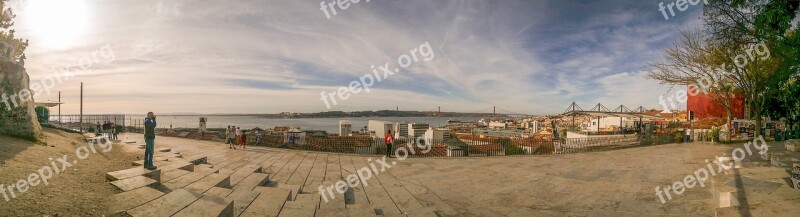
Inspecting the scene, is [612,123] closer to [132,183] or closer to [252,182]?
[252,182]

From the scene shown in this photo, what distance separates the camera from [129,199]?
464cm

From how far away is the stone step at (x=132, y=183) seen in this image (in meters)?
5.24

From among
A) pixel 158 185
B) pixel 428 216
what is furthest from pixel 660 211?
pixel 158 185

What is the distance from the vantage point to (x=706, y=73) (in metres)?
20.4

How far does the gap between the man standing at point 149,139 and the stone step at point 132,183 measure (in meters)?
1.11

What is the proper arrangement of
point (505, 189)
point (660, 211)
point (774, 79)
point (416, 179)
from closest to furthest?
point (660, 211) → point (505, 189) → point (416, 179) → point (774, 79)

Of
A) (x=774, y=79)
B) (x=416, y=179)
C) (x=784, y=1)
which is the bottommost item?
(x=416, y=179)

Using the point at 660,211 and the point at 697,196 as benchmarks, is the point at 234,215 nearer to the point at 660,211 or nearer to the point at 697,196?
the point at 660,211

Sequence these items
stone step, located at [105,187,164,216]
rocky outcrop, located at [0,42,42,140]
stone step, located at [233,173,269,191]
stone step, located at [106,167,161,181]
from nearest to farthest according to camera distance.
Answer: stone step, located at [105,187,164,216]
stone step, located at [106,167,161,181]
stone step, located at [233,173,269,191]
rocky outcrop, located at [0,42,42,140]

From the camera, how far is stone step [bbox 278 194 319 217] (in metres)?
5.04

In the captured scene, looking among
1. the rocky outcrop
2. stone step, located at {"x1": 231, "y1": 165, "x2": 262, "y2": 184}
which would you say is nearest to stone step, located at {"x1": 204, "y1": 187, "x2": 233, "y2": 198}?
stone step, located at {"x1": 231, "y1": 165, "x2": 262, "y2": 184}

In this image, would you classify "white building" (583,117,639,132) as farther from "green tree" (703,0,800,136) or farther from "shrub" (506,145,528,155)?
"shrub" (506,145,528,155)

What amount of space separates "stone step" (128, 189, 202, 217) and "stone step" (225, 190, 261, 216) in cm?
59

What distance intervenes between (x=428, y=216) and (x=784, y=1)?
11947mm
